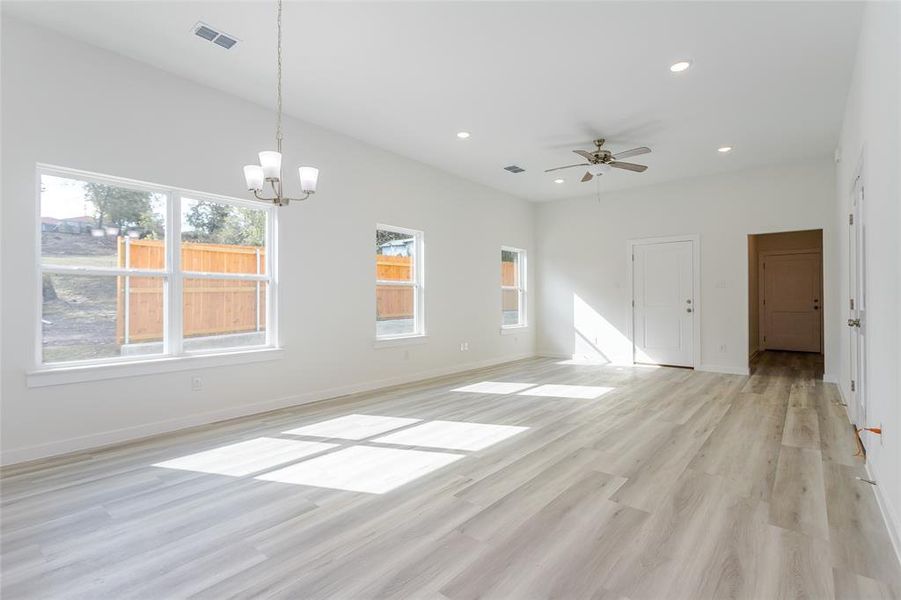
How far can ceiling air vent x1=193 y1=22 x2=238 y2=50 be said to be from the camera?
10.5 feet

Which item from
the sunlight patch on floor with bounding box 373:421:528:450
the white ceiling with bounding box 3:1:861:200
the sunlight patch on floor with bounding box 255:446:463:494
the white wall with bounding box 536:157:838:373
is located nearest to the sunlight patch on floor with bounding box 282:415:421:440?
the sunlight patch on floor with bounding box 373:421:528:450

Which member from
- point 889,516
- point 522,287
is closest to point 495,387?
point 522,287

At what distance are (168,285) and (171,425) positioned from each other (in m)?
1.22

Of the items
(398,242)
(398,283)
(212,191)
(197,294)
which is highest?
(212,191)

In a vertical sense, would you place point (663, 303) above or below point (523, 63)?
below

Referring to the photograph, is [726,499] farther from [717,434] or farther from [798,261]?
[798,261]

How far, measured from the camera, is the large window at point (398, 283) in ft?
19.0

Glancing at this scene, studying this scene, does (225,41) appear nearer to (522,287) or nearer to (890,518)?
(890,518)

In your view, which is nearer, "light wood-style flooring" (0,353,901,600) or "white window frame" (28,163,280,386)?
"light wood-style flooring" (0,353,901,600)

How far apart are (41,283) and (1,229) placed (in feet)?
1.41

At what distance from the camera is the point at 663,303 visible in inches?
292

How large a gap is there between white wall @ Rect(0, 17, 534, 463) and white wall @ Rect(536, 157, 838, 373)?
2336 mm

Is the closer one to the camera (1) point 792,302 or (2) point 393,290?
(2) point 393,290

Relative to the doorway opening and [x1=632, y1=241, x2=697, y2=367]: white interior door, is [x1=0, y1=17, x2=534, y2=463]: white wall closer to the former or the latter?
[x1=632, y1=241, x2=697, y2=367]: white interior door
